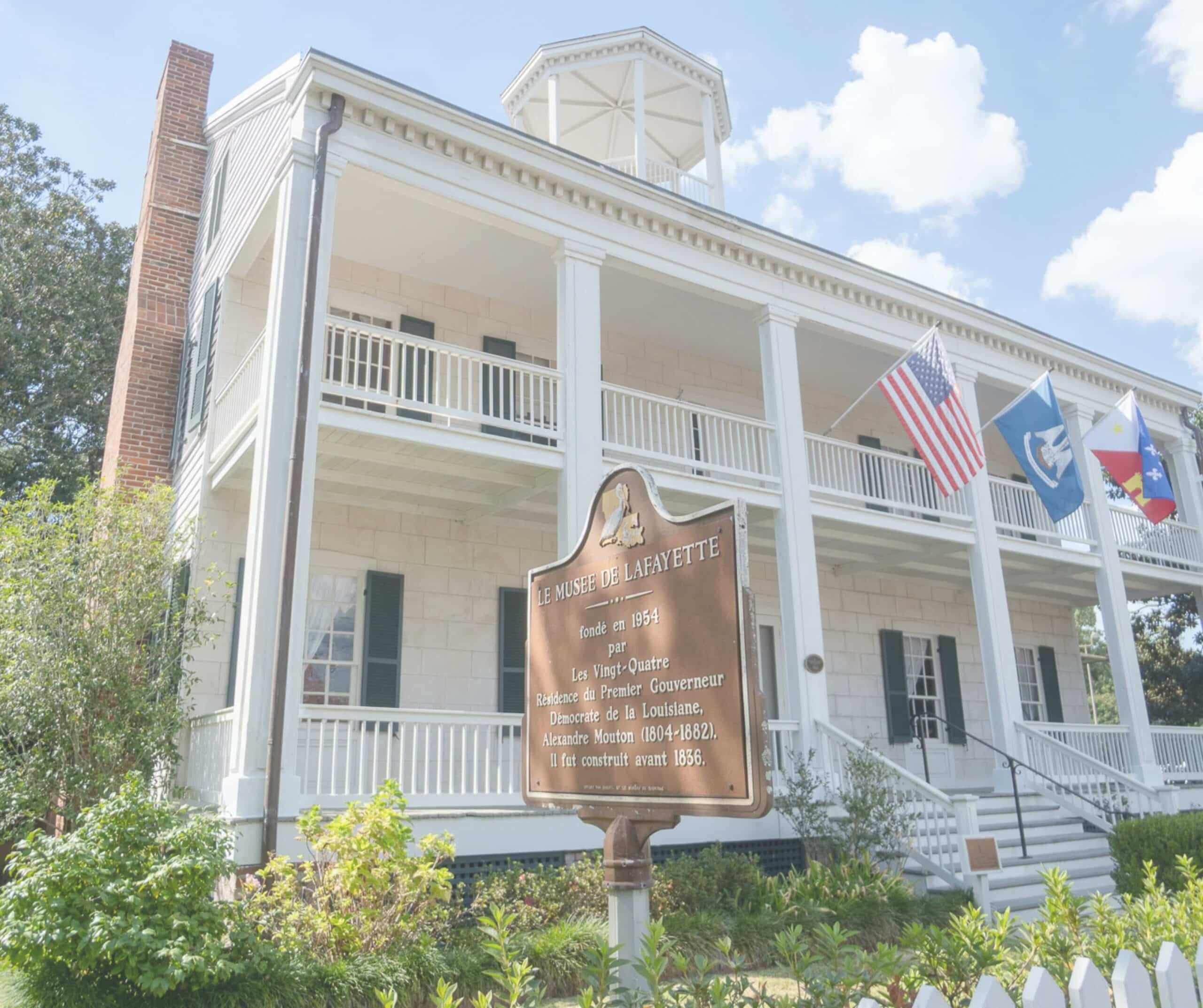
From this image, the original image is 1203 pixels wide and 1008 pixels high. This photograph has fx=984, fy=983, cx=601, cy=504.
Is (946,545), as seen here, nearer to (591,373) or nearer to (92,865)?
(591,373)

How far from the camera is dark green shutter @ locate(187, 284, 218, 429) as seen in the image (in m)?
13.1

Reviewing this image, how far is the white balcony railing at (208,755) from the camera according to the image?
31.5 ft

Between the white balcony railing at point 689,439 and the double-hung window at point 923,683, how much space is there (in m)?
5.58

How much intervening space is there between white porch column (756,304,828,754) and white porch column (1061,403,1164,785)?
6410mm

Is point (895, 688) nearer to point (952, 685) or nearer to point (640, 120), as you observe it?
point (952, 685)

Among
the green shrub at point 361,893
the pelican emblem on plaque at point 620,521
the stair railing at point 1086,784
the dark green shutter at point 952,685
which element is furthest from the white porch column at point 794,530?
the pelican emblem on plaque at point 620,521

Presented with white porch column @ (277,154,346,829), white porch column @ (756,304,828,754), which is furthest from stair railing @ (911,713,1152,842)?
white porch column @ (277,154,346,829)

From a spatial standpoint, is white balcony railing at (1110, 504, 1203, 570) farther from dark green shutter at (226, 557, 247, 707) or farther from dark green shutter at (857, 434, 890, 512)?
dark green shutter at (226, 557, 247, 707)

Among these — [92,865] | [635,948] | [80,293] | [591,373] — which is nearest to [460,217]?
[591,373]

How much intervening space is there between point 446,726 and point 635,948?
9.90 meters

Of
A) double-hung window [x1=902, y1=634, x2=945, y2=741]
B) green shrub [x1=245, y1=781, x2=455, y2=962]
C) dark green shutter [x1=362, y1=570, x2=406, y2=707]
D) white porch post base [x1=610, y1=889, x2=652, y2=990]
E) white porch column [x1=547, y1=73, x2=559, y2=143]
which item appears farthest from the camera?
double-hung window [x1=902, y1=634, x2=945, y2=741]

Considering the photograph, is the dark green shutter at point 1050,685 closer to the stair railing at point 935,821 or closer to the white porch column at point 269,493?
the stair railing at point 935,821

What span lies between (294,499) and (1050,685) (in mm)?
16742

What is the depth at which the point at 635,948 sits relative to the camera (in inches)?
149
